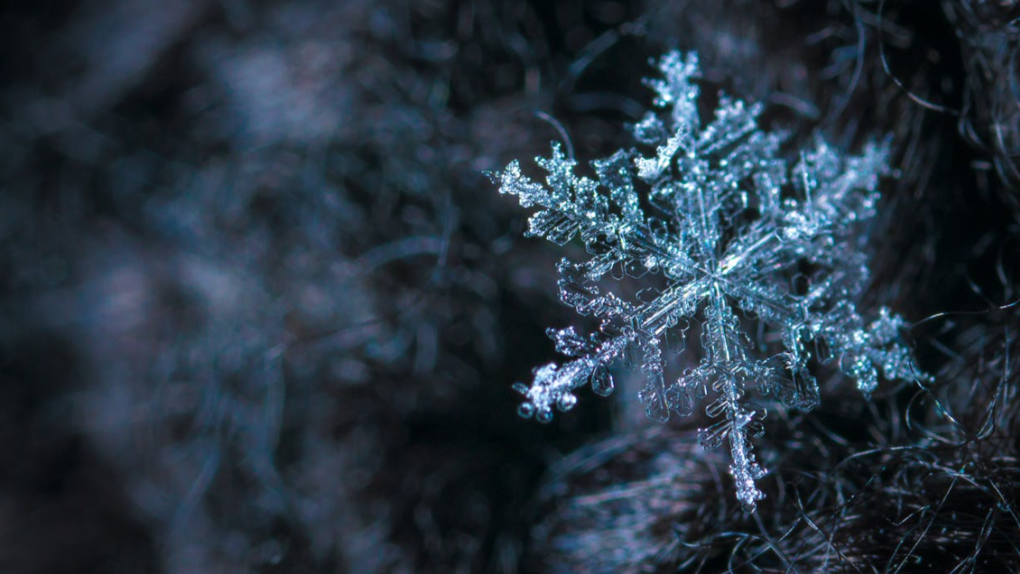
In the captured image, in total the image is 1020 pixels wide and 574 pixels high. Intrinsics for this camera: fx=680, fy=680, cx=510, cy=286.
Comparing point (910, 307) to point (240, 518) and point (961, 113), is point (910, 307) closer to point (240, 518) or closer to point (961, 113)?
point (961, 113)

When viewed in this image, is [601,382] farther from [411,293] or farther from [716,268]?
[411,293]

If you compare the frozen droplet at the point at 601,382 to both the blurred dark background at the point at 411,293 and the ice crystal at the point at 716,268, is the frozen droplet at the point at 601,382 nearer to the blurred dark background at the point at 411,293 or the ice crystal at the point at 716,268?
the ice crystal at the point at 716,268

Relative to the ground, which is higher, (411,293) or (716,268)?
(716,268)

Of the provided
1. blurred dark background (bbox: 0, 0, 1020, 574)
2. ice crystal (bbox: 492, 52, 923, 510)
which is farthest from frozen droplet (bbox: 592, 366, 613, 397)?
blurred dark background (bbox: 0, 0, 1020, 574)

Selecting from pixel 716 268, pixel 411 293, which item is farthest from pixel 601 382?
pixel 411 293

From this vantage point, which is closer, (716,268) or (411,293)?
(716,268)

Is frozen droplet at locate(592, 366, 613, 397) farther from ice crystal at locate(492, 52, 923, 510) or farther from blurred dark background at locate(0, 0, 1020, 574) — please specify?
blurred dark background at locate(0, 0, 1020, 574)
